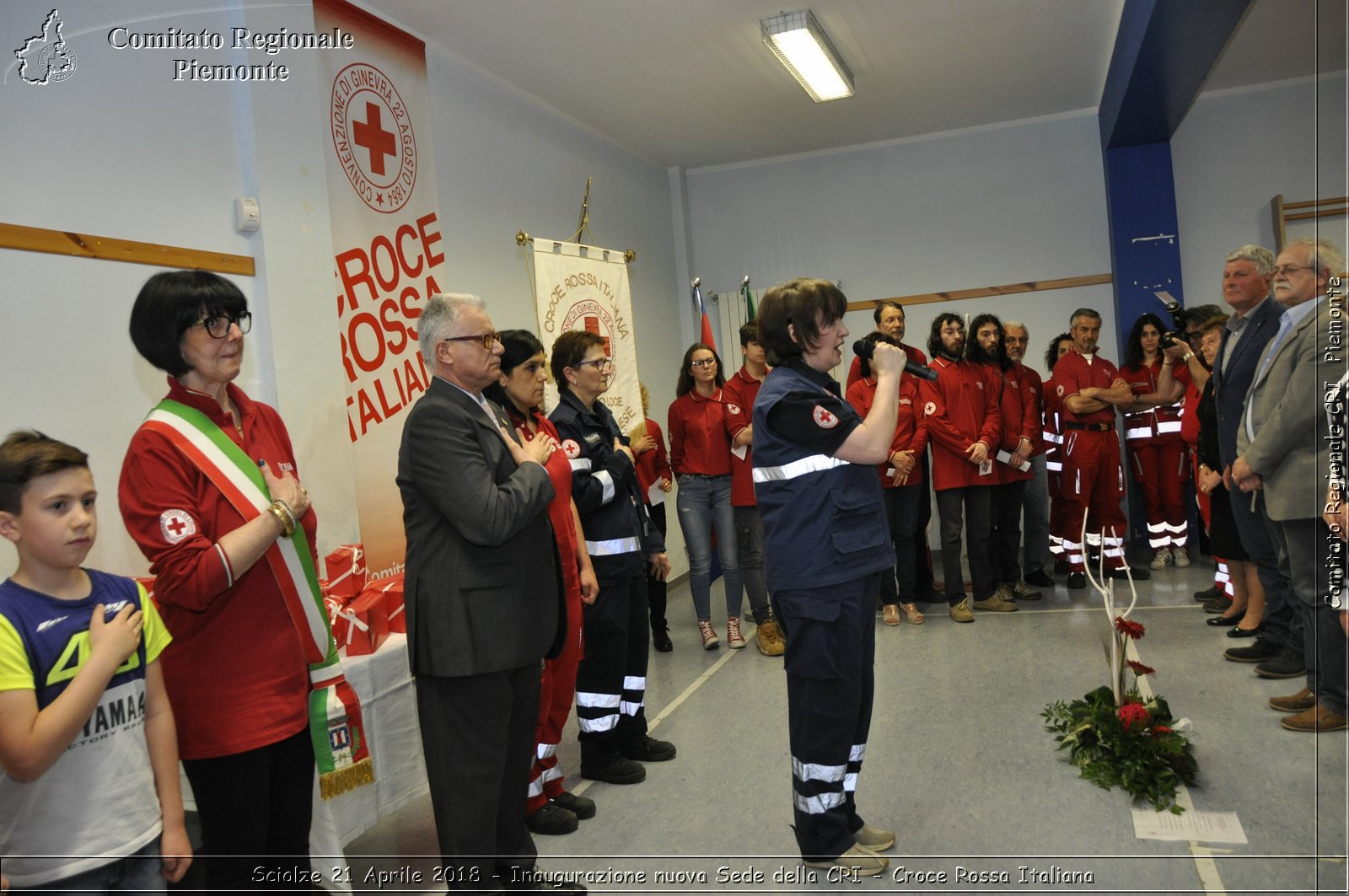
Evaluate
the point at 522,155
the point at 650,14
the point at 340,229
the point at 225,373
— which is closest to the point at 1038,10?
the point at 650,14

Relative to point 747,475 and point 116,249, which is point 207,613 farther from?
point 747,475

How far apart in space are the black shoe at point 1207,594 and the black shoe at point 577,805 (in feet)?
12.1

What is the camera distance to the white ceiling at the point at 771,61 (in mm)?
4547

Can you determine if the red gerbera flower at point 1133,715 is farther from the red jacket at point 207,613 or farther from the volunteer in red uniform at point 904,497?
the red jacket at point 207,613

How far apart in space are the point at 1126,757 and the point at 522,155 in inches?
177

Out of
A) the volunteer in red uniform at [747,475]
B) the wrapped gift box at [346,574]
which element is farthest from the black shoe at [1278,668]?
the wrapped gift box at [346,574]

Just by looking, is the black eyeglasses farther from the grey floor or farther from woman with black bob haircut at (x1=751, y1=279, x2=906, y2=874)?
the grey floor

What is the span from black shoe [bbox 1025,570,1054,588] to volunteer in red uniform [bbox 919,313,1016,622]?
619 mm

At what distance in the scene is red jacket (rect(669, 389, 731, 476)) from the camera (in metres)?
5.04

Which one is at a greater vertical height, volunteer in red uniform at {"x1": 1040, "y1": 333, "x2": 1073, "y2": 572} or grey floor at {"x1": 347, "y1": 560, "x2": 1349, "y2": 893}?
volunteer in red uniform at {"x1": 1040, "y1": 333, "x2": 1073, "y2": 572}

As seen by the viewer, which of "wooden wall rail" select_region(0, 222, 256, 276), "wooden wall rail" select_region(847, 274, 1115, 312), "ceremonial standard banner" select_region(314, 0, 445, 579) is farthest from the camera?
"wooden wall rail" select_region(847, 274, 1115, 312)

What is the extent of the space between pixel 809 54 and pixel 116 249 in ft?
12.5

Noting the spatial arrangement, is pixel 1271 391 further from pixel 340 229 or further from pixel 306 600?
pixel 340 229

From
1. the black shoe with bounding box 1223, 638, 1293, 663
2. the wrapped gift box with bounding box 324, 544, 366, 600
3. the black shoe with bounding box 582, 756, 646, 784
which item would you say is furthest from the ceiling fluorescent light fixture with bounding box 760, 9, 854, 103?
the black shoe with bounding box 582, 756, 646, 784
